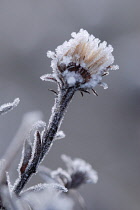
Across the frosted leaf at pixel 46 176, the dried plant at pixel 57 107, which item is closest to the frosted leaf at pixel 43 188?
the dried plant at pixel 57 107

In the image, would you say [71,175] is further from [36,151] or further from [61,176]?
[36,151]

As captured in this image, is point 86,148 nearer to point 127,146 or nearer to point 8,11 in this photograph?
point 127,146

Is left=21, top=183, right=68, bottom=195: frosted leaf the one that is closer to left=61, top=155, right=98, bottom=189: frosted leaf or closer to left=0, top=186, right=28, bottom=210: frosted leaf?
left=0, top=186, right=28, bottom=210: frosted leaf

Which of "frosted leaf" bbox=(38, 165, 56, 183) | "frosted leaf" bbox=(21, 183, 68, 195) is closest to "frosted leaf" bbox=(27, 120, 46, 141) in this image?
"frosted leaf" bbox=(21, 183, 68, 195)

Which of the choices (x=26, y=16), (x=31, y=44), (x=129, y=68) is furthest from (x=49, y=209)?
(x=26, y=16)

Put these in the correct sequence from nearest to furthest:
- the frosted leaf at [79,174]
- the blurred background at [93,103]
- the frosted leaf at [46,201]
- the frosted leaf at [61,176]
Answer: the frosted leaf at [46,201] → the frosted leaf at [61,176] → the frosted leaf at [79,174] → the blurred background at [93,103]

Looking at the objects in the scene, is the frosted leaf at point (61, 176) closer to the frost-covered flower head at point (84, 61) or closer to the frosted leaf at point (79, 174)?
the frosted leaf at point (79, 174)

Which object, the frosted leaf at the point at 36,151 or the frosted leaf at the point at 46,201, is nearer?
the frosted leaf at the point at 46,201
